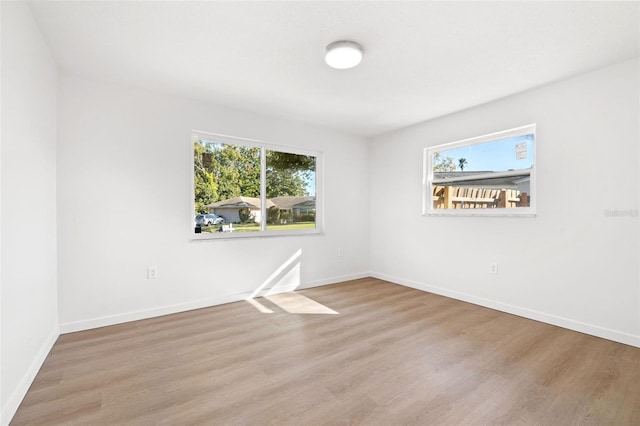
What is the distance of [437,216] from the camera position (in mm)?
3963

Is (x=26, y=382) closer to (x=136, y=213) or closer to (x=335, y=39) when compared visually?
(x=136, y=213)

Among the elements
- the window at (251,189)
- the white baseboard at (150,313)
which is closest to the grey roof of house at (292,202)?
the window at (251,189)

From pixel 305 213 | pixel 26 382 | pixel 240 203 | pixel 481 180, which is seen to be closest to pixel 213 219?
pixel 240 203

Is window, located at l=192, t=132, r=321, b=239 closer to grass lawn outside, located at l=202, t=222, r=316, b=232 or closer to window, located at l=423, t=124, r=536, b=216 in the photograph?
grass lawn outside, located at l=202, t=222, r=316, b=232

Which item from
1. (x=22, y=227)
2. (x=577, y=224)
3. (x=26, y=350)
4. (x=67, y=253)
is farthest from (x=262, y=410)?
(x=577, y=224)

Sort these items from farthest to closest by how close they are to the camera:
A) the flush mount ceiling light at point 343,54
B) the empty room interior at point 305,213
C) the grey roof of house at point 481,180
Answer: the grey roof of house at point 481,180 < the flush mount ceiling light at point 343,54 < the empty room interior at point 305,213

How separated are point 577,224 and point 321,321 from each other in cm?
262

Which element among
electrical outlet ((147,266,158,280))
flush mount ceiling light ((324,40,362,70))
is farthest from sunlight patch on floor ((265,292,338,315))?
flush mount ceiling light ((324,40,362,70))

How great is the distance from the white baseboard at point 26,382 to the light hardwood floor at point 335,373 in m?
0.04

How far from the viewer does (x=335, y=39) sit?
214 cm

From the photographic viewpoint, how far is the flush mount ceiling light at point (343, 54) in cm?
216

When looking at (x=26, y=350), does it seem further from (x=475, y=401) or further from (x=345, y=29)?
(x=345, y=29)

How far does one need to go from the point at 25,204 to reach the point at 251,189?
2.22 metres

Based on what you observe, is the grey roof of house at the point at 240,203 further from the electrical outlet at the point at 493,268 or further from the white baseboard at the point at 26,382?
the electrical outlet at the point at 493,268
